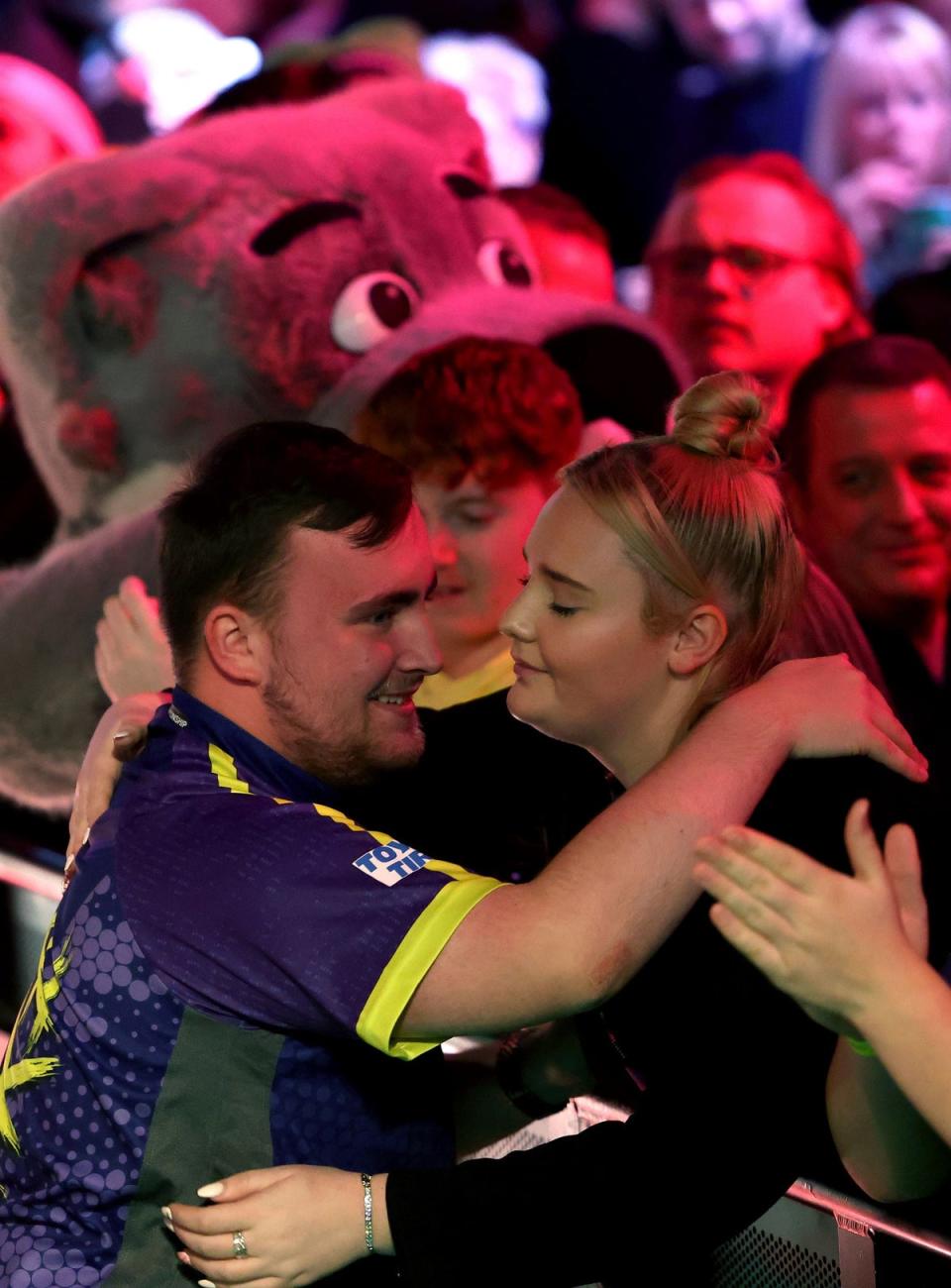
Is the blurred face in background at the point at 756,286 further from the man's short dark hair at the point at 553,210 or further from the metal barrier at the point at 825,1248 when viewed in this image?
the metal barrier at the point at 825,1248

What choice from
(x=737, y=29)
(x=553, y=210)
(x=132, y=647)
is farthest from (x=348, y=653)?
(x=737, y=29)

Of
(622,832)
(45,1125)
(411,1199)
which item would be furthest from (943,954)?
(45,1125)

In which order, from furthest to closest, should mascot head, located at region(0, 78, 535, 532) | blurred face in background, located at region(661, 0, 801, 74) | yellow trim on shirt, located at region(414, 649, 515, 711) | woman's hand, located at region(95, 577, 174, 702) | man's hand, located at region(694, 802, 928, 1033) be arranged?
blurred face in background, located at region(661, 0, 801, 74) < mascot head, located at region(0, 78, 535, 532) < woman's hand, located at region(95, 577, 174, 702) < yellow trim on shirt, located at region(414, 649, 515, 711) < man's hand, located at region(694, 802, 928, 1033)

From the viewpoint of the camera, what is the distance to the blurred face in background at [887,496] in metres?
2.31

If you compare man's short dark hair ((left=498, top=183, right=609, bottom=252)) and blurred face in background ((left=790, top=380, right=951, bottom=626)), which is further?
man's short dark hair ((left=498, top=183, right=609, bottom=252))

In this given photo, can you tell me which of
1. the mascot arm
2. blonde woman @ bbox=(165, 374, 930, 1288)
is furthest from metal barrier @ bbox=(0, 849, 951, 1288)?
the mascot arm

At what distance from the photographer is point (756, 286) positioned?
2.67 meters

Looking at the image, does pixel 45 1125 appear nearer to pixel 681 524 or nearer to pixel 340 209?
pixel 681 524

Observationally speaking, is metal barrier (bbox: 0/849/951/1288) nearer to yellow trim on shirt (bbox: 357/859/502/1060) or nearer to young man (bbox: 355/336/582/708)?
yellow trim on shirt (bbox: 357/859/502/1060)

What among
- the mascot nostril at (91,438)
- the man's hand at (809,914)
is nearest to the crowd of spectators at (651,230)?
the mascot nostril at (91,438)

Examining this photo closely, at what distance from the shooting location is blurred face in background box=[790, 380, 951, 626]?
7.59 ft

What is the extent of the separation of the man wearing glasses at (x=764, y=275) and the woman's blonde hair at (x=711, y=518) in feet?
4.28

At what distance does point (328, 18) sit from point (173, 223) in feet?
3.92

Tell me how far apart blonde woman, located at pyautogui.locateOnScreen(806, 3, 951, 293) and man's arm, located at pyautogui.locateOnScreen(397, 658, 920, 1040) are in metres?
1.95
